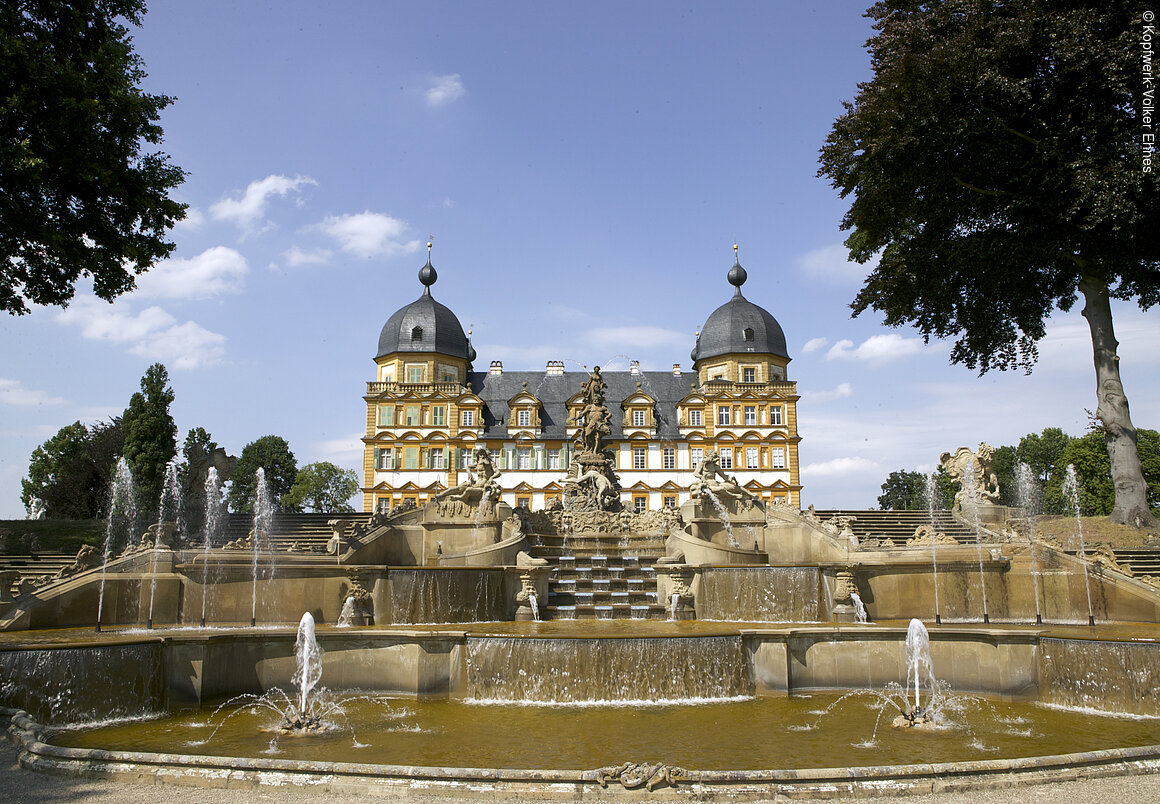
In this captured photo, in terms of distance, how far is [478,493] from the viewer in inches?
1125

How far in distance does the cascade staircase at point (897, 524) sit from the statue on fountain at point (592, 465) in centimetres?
825

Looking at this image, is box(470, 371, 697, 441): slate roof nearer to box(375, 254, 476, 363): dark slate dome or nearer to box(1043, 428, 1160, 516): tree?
box(375, 254, 476, 363): dark slate dome

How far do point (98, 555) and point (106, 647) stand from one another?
1029 centimetres

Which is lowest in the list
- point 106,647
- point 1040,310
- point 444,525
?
point 106,647

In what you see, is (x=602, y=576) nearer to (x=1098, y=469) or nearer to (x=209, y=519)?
(x=209, y=519)

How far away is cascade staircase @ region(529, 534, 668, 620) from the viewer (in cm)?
1991

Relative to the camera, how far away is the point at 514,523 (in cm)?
2712

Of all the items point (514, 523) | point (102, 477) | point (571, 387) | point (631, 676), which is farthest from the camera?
point (571, 387)

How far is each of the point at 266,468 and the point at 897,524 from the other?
7648cm

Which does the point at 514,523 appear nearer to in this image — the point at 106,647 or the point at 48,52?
the point at 106,647

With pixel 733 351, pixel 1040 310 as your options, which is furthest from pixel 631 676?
pixel 733 351

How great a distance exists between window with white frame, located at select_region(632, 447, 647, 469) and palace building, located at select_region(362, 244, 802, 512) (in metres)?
0.09

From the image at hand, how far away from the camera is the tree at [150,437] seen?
1881 inches

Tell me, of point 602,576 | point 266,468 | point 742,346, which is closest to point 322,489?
point 266,468
